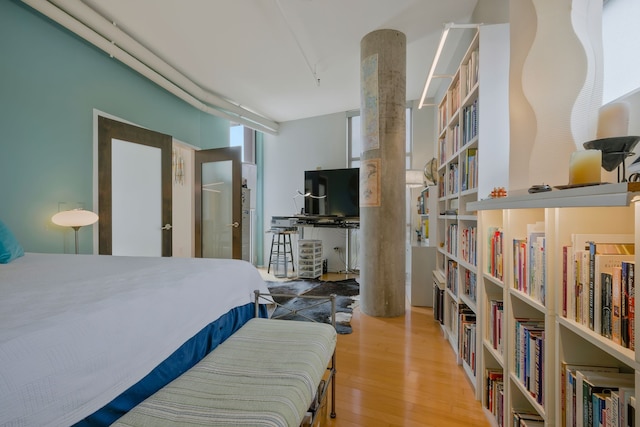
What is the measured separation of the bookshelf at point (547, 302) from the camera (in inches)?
29.4

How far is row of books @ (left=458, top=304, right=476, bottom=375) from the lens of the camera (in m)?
1.79

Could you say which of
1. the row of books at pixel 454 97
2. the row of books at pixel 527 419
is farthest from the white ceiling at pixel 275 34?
the row of books at pixel 527 419

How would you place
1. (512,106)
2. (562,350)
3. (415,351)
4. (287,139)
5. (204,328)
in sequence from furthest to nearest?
(287,139)
(415,351)
(512,106)
(204,328)
(562,350)

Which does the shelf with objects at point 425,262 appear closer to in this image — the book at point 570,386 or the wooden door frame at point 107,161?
the book at point 570,386

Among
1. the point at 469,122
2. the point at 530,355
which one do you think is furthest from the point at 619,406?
the point at 469,122

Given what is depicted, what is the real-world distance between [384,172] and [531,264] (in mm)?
1945

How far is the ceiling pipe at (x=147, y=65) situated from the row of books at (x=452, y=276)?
368 cm

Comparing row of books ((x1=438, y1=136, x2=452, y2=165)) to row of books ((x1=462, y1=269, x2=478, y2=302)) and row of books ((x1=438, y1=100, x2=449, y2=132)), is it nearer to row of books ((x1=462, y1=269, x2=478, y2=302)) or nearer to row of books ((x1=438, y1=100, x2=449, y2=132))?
row of books ((x1=438, y1=100, x2=449, y2=132))

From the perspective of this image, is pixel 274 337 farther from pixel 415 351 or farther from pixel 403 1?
pixel 403 1

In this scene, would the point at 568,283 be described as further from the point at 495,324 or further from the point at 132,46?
the point at 132,46

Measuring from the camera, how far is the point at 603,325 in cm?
79

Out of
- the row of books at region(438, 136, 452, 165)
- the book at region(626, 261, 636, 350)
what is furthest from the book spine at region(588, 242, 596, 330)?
the row of books at region(438, 136, 452, 165)

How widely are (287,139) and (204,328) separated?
4.86 metres

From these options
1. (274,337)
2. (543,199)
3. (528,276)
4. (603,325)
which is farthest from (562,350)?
(274,337)
